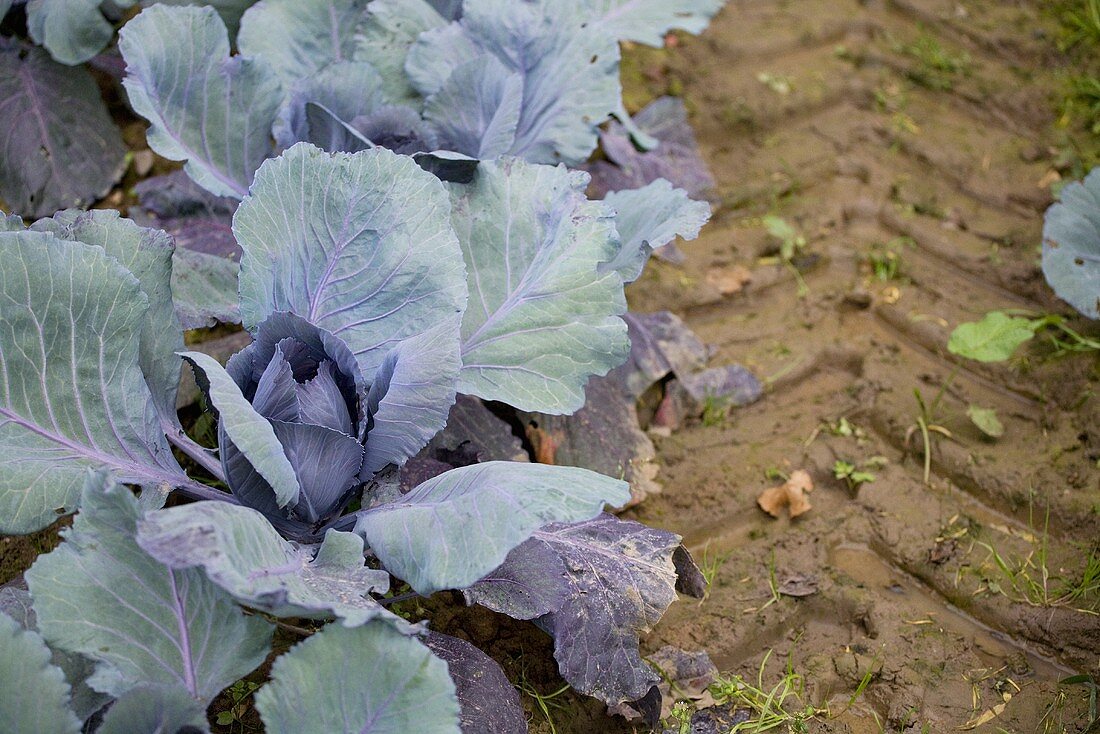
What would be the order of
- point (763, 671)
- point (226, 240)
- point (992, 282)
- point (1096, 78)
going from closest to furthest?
point (763, 671) → point (226, 240) → point (992, 282) → point (1096, 78)

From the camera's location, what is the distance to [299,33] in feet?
8.48

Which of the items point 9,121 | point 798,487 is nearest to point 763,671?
point 798,487

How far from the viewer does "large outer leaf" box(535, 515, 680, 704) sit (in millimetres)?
1842

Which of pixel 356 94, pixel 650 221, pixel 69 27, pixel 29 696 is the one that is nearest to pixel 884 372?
pixel 650 221

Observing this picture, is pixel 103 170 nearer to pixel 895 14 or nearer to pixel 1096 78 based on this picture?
pixel 895 14

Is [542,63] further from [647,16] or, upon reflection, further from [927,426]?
[927,426]

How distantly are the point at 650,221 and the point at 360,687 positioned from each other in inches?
50.1

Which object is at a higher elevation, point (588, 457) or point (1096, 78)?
point (1096, 78)

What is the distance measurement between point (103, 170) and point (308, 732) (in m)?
2.12

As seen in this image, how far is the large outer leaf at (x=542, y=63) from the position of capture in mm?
2500

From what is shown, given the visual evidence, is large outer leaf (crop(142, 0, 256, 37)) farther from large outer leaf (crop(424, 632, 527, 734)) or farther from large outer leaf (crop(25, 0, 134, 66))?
large outer leaf (crop(424, 632, 527, 734))

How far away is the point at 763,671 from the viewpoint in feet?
6.93

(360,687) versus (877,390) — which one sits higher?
(360,687)

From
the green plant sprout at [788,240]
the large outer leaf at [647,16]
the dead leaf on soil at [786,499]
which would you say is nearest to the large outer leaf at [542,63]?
the large outer leaf at [647,16]
